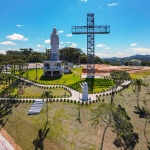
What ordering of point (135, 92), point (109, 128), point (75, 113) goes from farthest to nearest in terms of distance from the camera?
point (135, 92) → point (75, 113) → point (109, 128)

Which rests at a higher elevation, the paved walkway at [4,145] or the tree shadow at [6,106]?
the tree shadow at [6,106]

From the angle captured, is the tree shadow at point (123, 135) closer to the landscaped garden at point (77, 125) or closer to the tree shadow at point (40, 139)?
the landscaped garden at point (77, 125)

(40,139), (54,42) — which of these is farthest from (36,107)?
(54,42)

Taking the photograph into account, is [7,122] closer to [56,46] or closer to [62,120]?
[62,120]

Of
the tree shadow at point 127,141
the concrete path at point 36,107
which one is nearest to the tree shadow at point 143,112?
the tree shadow at point 127,141

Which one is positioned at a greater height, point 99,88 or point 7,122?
point 99,88

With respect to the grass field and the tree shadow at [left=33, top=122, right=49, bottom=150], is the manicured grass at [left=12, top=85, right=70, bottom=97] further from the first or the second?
the tree shadow at [left=33, top=122, right=49, bottom=150]

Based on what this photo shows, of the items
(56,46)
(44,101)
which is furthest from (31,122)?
(56,46)

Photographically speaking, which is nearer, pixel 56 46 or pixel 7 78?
pixel 7 78

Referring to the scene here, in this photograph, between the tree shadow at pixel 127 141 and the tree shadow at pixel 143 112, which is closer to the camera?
the tree shadow at pixel 127 141
